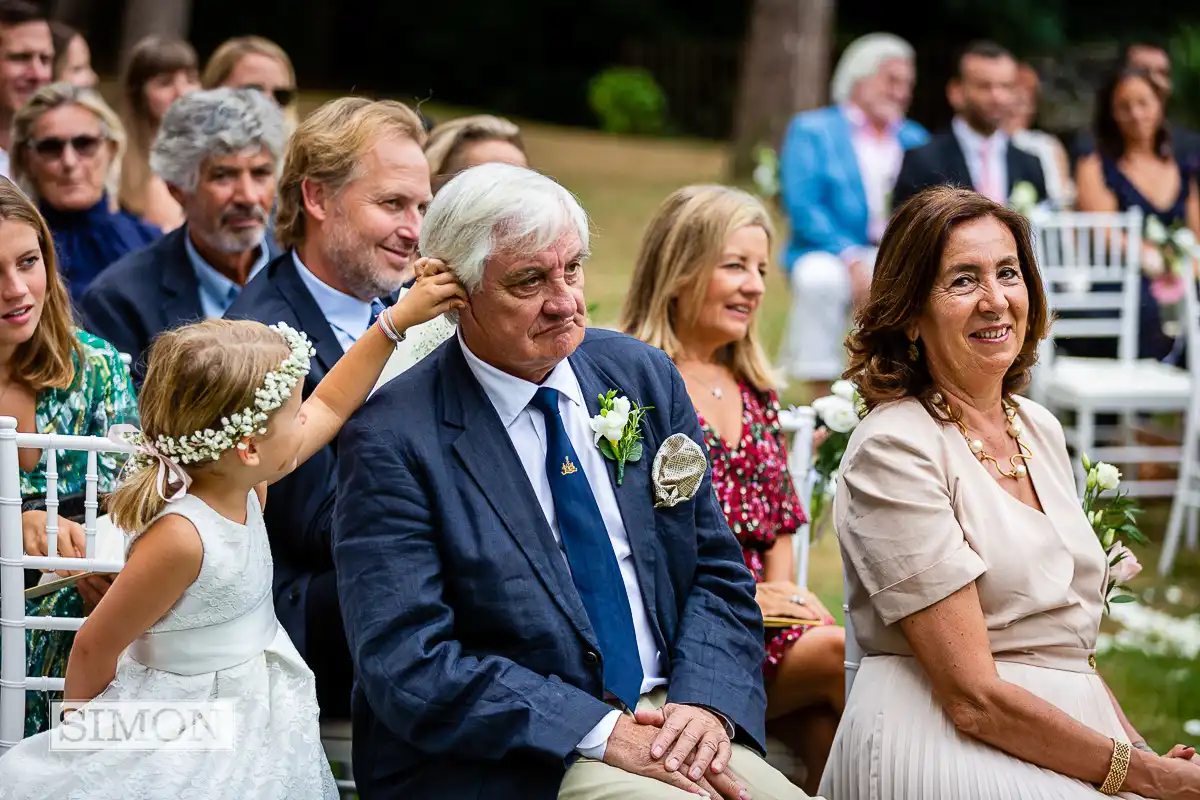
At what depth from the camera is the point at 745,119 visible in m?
18.1

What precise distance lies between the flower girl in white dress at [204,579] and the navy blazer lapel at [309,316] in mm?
668

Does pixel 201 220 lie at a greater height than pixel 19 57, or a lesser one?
→ lesser

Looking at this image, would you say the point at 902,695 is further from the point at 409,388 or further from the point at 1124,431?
the point at 1124,431

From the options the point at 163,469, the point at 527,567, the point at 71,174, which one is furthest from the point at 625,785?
the point at 71,174

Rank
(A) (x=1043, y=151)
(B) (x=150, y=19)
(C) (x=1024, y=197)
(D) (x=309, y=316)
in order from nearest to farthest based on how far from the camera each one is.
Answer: (D) (x=309, y=316) < (C) (x=1024, y=197) < (A) (x=1043, y=151) < (B) (x=150, y=19)

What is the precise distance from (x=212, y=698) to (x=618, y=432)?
0.98 metres

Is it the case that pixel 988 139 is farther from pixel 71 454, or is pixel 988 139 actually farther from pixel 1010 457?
pixel 71 454

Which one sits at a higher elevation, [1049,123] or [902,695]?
[1049,123]

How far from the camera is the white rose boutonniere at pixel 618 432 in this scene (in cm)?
304

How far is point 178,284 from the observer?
4520 millimetres

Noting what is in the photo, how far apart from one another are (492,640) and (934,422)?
106cm

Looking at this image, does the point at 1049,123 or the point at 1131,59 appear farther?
the point at 1049,123

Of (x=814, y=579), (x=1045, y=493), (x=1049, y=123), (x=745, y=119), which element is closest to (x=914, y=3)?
(x=1049, y=123)

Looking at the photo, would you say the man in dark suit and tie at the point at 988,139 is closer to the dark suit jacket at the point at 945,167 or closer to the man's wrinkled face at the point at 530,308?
the dark suit jacket at the point at 945,167
